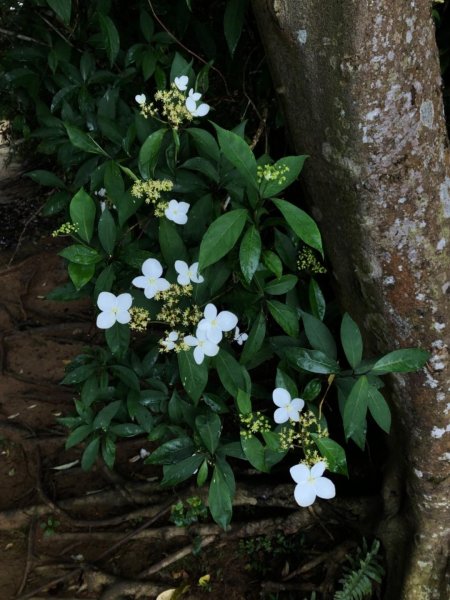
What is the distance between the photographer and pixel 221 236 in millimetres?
1224

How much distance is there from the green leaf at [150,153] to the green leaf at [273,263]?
0.37 metres

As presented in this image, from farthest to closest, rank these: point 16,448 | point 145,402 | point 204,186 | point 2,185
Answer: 1. point 2,185
2. point 16,448
3. point 145,402
4. point 204,186

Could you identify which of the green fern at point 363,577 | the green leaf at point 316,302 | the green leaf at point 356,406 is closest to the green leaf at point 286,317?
the green leaf at point 316,302

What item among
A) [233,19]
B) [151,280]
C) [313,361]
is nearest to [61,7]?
[233,19]

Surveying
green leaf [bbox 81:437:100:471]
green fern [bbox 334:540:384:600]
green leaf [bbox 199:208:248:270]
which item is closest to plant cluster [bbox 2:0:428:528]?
green leaf [bbox 199:208:248:270]

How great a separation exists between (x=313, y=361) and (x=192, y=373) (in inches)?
12.6

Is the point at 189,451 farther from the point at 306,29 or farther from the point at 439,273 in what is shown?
the point at 306,29

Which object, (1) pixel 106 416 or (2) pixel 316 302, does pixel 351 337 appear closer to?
(2) pixel 316 302

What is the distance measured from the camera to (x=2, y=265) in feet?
12.1

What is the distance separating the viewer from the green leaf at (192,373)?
4.72 ft

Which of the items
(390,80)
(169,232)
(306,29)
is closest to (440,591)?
(169,232)

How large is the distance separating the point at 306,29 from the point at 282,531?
1957 millimetres

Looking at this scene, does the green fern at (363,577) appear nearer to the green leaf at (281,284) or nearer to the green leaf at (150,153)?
the green leaf at (281,284)

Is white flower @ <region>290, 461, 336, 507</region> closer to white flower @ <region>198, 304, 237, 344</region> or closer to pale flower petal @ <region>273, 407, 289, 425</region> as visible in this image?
pale flower petal @ <region>273, 407, 289, 425</region>
